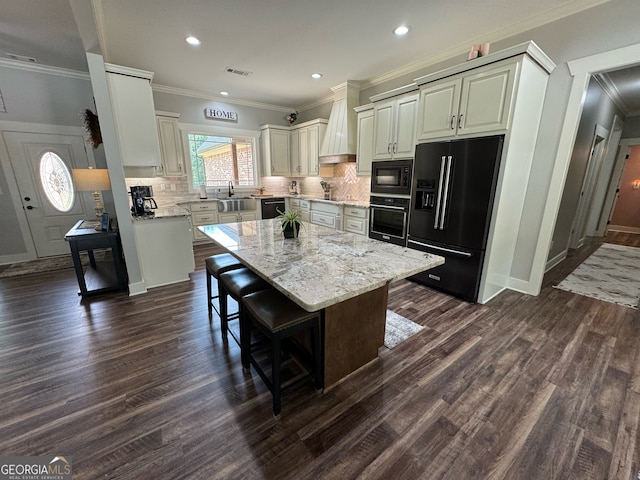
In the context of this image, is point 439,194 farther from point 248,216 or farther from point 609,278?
point 248,216

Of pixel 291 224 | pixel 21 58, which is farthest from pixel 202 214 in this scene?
pixel 291 224

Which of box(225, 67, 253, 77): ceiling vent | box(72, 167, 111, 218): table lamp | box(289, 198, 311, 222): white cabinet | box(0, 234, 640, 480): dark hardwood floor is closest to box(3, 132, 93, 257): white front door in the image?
box(72, 167, 111, 218): table lamp

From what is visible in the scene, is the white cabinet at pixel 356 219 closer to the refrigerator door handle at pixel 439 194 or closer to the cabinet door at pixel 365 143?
the cabinet door at pixel 365 143

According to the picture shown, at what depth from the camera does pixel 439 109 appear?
2824mm

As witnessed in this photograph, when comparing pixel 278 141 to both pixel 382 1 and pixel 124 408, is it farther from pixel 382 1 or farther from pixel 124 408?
pixel 124 408

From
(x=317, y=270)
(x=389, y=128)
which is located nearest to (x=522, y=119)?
(x=389, y=128)

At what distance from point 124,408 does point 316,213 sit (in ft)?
13.4

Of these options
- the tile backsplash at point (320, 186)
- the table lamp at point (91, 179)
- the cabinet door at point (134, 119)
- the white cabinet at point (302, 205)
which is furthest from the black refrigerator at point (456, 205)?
the table lamp at point (91, 179)

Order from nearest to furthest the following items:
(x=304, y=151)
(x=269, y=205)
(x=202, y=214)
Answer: (x=202, y=214)
(x=304, y=151)
(x=269, y=205)

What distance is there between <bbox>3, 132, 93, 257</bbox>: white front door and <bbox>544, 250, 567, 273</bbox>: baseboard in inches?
298

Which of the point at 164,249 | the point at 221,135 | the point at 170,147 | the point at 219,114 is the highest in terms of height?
the point at 219,114

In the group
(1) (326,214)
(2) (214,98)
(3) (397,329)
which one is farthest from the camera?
(2) (214,98)

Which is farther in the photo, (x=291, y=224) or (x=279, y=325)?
(x=291, y=224)

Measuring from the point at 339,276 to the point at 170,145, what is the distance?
4826mm
